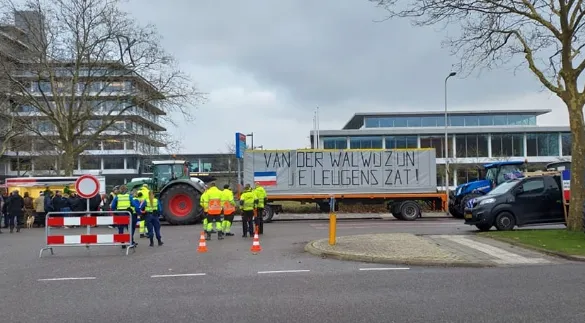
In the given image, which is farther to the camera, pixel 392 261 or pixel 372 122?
pixel 372 122

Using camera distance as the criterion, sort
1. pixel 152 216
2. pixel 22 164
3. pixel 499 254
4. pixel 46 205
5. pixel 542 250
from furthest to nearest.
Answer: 1. pixel 22 164
2. pixel 46 205
3. pixel 152 216
4. pixel 542 250
5. pixel 499 254

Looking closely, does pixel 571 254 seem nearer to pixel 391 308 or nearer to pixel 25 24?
pixel 391 308

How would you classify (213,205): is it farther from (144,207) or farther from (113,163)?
(113,163)

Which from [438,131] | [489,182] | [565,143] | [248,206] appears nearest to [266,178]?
[248,206]

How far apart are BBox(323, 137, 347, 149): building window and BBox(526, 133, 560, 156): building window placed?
21.0 metres

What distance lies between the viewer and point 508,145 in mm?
64625

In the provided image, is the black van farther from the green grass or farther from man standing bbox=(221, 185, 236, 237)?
man standing bbox=(221, 185, 236, 237)

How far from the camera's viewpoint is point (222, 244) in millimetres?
14914

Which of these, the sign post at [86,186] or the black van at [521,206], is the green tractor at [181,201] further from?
the black van at [521,206]

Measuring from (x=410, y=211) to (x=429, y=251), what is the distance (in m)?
13.2

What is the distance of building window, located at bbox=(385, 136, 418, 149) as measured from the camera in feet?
212

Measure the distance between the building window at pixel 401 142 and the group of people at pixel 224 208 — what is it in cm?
4933

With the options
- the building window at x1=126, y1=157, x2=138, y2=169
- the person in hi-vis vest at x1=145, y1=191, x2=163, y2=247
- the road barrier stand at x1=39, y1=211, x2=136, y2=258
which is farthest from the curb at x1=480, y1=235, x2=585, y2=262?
the building window at x1=126, y1=157, x2=138, y2=169

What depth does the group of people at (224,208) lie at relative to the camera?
16.4 m
